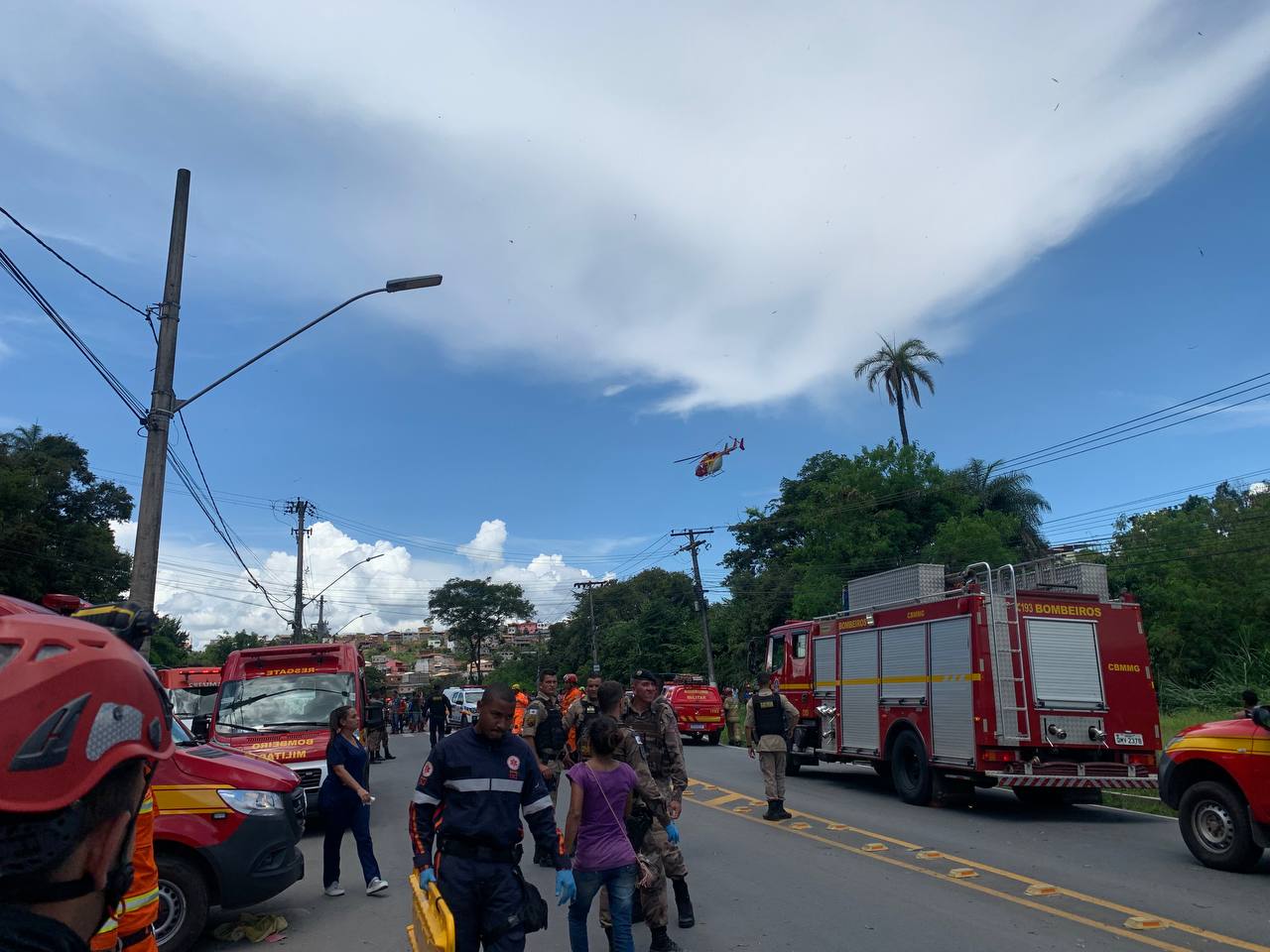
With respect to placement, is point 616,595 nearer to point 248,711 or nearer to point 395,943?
point 248,711

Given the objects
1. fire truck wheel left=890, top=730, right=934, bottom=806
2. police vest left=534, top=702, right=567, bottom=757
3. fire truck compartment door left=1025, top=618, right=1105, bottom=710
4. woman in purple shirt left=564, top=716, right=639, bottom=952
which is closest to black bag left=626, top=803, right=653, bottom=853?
woman in purple shirt left=564, top=716, right=639, bottom=952

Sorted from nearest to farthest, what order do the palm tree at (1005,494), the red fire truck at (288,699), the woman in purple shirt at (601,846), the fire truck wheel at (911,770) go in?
the woman in purple shirt at (601,846)
the red fire truck at (288,699)
the fire truck wheel at (911,770)
the palm tree at (1005,494)

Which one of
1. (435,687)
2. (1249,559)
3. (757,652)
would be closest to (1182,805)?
(757,652)

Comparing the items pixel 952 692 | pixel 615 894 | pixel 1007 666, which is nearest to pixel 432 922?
pixel 615 894

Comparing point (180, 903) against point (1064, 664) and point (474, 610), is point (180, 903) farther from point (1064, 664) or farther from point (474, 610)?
point (474, 610)

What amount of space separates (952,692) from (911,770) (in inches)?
67.0

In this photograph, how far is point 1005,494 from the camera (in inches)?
1779

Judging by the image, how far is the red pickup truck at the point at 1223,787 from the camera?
803cm

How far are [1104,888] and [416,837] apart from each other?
6.21 metres

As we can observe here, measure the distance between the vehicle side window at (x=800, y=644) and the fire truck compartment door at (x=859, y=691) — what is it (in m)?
1.52

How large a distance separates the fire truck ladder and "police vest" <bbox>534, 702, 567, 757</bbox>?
5.71 meters

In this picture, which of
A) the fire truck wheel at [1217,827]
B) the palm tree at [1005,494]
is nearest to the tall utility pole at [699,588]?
the palm tree at [1005,494]

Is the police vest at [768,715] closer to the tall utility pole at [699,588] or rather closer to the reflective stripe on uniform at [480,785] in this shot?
the reflective stripe on uniform at [480,785]

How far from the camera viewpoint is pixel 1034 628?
40.1 ft
